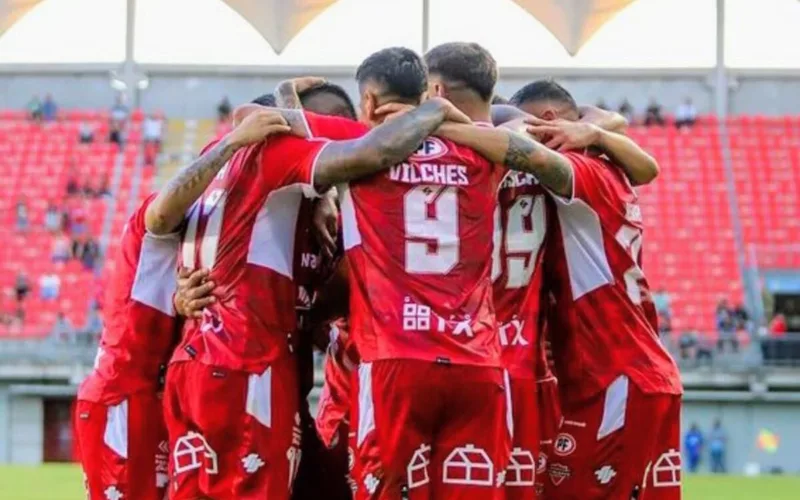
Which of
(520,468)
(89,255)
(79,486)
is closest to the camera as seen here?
(520,468)

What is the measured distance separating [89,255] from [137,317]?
2455 cm

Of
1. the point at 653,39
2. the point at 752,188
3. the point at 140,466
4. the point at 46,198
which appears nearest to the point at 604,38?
the point at 653,39

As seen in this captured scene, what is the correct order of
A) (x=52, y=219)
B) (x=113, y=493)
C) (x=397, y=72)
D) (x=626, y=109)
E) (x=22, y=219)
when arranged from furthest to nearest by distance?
(x=626, y=109), (x=52, y=219), (x=22, y=219), (x=113, y=493), (x=397, y=72)

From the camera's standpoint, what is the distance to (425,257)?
19.7 feet

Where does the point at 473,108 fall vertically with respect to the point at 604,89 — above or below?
below

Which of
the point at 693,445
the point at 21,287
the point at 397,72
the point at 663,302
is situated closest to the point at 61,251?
the point at 21,287

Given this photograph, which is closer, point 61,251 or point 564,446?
point 564,446

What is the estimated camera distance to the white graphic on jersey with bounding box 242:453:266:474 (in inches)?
249

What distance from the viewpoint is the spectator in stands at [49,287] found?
3047 cm

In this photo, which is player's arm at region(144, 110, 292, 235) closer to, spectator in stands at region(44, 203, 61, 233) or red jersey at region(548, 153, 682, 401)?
red jersey at region(548, 153, 682, 401)

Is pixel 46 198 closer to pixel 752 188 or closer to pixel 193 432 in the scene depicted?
pixel 752 188

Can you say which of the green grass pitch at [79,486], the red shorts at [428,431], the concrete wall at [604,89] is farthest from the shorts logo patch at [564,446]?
the concrete wall at [604,89]

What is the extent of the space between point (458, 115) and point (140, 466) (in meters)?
2.33

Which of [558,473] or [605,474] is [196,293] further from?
[605,474]
